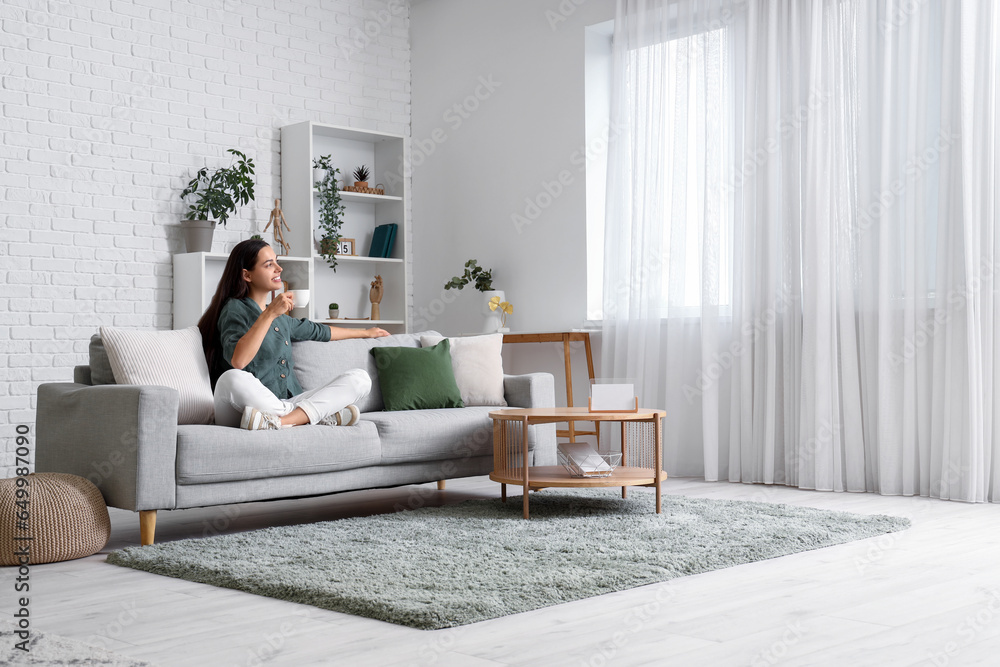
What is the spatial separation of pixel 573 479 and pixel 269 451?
3.60 ft

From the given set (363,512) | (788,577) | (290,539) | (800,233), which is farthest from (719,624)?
(800,233)

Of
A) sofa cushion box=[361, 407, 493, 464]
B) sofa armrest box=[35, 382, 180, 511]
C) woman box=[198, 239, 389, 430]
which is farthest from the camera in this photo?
sofa cushion box=[361, 407, 493, 464]

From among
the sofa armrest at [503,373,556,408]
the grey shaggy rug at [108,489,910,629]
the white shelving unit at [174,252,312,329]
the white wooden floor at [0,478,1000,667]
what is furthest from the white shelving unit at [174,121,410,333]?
the white wooden floor at [0,478,1000,667]

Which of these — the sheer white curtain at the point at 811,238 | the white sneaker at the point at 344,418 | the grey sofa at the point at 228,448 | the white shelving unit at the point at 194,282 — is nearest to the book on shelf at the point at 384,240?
the white shelving unit at the point at 194,282

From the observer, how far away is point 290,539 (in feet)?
10.8

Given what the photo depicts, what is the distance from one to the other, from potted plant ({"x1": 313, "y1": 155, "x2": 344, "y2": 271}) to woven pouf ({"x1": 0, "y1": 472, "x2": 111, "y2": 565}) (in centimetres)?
302

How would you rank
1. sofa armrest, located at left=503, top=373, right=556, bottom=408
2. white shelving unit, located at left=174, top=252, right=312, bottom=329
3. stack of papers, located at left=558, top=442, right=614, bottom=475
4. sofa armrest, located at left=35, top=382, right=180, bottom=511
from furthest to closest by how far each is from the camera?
white shelving unit, located at left=174, top=252, right=312, bottom=329, sofa armrest, located at left=503, top=373, right=556, bottom=408, stack of papers, located at left=558, top=442, right=614, bottom=475, sofa armrest, located at left=35, top=382, right=180, bottom=511

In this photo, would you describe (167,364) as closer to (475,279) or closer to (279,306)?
(279,306)

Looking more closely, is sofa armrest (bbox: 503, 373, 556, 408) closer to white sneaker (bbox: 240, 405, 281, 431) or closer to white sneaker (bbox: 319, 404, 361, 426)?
white sneaker (bbox: 319, 404, 361, 426)

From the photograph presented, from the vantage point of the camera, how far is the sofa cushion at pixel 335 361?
4273mm

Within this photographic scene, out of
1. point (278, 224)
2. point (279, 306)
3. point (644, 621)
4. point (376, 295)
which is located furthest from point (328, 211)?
point (644, 621)

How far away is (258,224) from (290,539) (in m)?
3.17

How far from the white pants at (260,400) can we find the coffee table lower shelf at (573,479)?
671 mm

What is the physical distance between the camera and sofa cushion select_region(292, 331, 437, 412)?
4273mm
